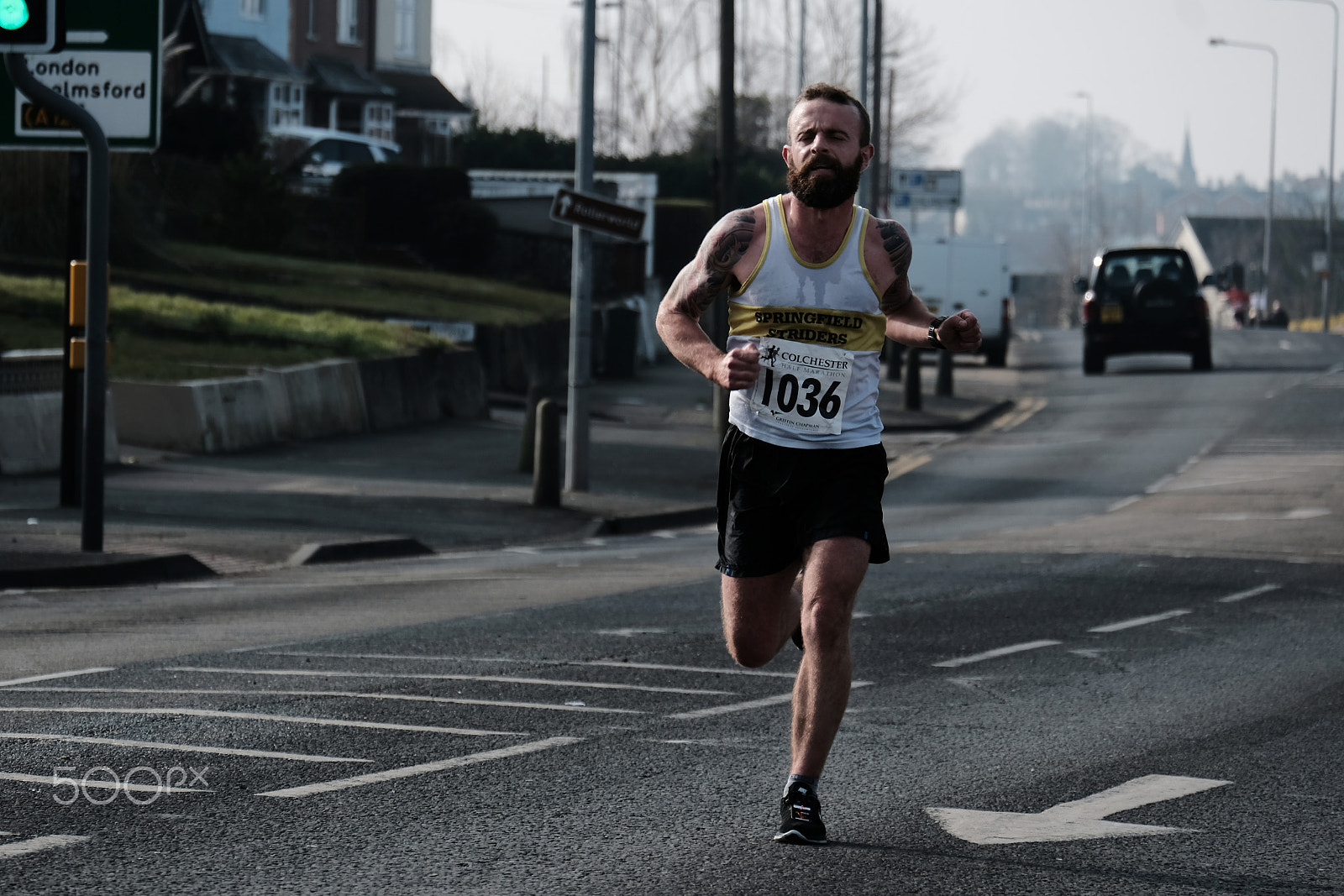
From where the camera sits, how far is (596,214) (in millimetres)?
17000

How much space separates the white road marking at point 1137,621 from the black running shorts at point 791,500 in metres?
4.52

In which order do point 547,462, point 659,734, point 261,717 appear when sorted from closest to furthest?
point 659,734, point 261,717, point 547,462

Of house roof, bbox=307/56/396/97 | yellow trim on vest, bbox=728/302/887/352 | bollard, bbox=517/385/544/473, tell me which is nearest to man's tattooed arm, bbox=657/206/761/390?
yellow trim on vest, bbox=728/302/887/352

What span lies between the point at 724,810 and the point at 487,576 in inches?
265

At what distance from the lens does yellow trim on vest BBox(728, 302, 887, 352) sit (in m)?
5.26

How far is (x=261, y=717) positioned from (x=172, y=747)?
1.89 feet

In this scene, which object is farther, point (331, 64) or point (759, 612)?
point (331, 64)

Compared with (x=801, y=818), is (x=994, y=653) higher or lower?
lower

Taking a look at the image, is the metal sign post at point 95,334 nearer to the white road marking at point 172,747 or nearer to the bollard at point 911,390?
the white road marking at point 172,747

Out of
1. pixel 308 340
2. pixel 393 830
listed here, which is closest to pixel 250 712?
pixel 393 830

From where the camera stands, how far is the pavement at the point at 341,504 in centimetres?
1234

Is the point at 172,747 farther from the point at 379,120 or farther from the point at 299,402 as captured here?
the point at 379,120

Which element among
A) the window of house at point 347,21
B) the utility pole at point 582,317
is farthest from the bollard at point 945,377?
the window of house at point 347,21

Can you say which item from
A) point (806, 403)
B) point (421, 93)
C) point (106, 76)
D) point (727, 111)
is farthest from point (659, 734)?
point (421, 93)
